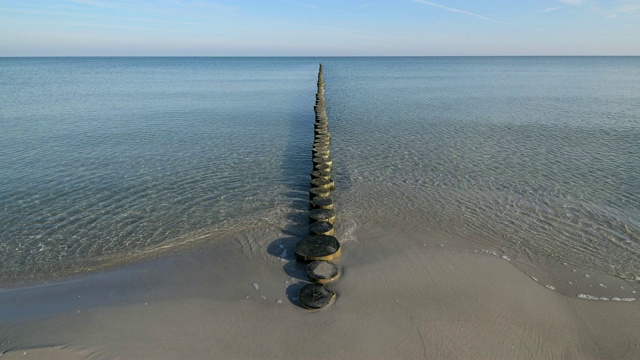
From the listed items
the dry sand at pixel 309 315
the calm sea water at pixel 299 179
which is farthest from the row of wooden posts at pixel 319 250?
the calm sea water at pixel 299 179

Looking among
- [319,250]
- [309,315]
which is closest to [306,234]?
[319,250]

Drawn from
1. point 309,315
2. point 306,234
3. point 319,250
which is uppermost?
point 319,250

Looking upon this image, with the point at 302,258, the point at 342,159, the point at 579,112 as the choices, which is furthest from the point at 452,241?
the point at 579,112

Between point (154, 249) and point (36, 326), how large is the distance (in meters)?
3.11

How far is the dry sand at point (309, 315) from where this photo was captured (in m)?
6.40

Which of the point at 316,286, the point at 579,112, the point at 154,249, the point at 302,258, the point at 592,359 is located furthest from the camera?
the point at 579,112

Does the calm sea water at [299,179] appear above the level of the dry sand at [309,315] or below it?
above

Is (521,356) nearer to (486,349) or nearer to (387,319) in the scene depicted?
(486,349)

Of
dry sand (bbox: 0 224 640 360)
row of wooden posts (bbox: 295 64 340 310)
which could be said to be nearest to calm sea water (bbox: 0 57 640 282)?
row of wooden posts (bbox: 295 64 340 310)

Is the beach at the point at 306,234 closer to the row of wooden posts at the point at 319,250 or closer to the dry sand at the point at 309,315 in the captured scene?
the dry sand at the point at 309,315

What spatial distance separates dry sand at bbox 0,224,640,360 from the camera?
6.40m

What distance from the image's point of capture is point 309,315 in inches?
282

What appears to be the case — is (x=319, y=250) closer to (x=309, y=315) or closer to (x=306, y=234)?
(x=306, y=234)

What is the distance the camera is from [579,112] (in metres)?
28.2
